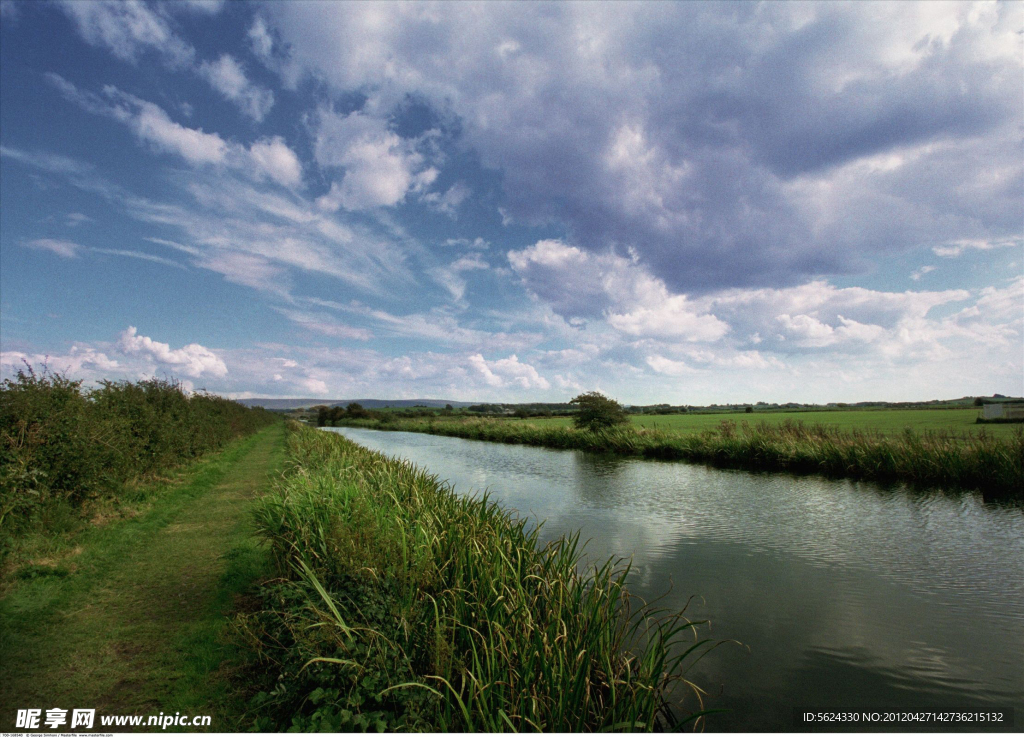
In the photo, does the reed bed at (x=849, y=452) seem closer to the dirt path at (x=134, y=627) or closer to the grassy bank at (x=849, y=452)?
the grassy bank at (x=849, y=452)

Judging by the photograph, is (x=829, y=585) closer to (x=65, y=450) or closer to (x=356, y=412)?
(x=65, y=450)

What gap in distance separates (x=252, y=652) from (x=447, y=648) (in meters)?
2.11

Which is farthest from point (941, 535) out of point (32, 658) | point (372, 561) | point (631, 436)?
point (631, 436)

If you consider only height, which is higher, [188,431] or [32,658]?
[188,431]

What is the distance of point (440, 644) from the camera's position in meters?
3.08

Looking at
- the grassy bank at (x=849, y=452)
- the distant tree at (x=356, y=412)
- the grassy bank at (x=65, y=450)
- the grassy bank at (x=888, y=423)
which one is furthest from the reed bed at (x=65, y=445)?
the distant tree at (x=356, y=412)

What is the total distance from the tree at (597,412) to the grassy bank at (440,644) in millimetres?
25413

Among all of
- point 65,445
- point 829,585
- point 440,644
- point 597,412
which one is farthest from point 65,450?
point 597,412

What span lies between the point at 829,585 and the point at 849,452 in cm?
1221

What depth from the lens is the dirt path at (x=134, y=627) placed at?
341cm

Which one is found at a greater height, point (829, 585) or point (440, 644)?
point (440, 644)

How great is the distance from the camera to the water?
422 cm

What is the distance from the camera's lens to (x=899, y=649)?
4.86 metres

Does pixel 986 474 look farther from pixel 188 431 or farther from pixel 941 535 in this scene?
pixel 188 431
